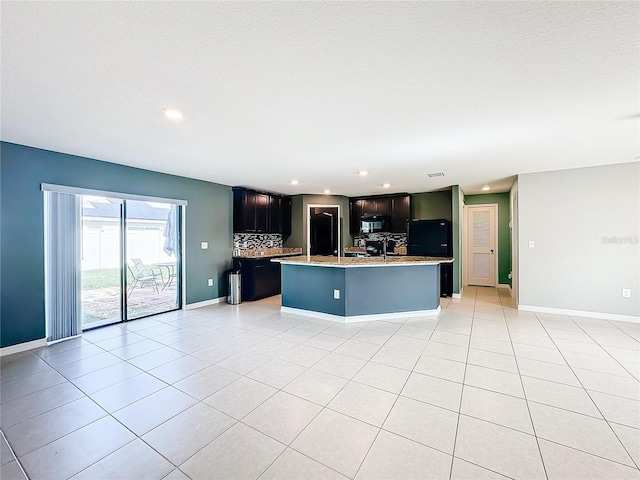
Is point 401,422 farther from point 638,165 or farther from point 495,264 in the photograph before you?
point 495,264

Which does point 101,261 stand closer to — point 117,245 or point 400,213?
point 117,245

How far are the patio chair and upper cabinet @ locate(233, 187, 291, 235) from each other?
1723mm

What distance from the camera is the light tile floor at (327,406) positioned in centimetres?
163

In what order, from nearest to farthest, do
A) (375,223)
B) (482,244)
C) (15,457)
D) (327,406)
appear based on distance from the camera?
(15,457) → (327,406) → (375,223) → (482,244)

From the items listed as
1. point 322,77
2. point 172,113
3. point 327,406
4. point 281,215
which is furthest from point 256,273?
point 322,77

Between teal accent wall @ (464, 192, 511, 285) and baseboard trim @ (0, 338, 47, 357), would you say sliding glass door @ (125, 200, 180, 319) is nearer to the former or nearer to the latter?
baseboard trim @ (0, 338, 47, 357)

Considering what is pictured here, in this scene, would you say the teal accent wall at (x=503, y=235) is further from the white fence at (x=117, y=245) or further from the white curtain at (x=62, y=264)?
the white curtain at (x=62, y=264)

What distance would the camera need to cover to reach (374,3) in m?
1.30

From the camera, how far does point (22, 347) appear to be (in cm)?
328

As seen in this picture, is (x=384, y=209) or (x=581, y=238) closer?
(x=581, y=238)

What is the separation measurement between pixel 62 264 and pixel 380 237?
20.3 ft

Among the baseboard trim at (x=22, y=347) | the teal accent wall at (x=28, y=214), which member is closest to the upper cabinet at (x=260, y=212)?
the teal accent wall at (x=28, y=214)

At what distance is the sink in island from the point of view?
14.4ft

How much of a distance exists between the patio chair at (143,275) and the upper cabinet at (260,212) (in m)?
1.72
